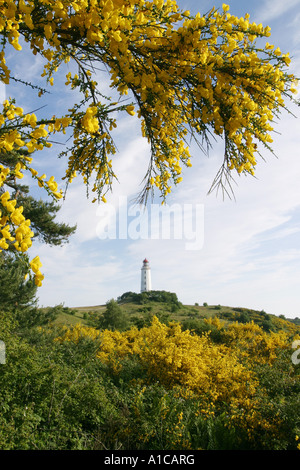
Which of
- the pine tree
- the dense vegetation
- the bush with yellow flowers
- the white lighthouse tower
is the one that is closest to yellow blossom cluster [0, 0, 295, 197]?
the bush with yellow flowers

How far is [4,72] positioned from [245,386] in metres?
6.28

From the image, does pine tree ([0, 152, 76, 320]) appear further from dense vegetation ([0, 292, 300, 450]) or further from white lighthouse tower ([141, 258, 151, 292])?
white lighthouse tower ([141, 258, 151, 292])

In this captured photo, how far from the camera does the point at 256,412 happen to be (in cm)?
476

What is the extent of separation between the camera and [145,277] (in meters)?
70.9

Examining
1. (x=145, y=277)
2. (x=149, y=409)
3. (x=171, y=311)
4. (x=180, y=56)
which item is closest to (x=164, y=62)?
(x=180, y=56)

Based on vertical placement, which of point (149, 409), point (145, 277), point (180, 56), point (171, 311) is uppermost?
point (145, 277)

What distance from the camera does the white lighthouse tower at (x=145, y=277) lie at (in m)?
69.8

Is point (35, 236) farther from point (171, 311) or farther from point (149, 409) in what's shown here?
point (171, 311)

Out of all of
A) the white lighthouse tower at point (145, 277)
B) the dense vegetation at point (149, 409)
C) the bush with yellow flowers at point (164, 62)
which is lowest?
the dense vegetation at point (149, 409)

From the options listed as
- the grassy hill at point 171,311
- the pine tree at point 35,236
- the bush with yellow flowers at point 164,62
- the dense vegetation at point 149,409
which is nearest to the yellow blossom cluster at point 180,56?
the bush with yellow flowers at point 164,62

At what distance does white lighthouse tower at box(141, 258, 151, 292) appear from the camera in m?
69.8

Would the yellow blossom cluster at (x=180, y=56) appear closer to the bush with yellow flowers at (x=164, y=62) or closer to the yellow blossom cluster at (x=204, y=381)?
the bush with yellow flowers at (x=164, y=62)
